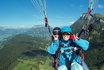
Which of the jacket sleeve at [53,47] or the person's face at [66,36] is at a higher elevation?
the person's face at [66,36]

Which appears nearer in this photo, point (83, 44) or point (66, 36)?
point (83, 44)

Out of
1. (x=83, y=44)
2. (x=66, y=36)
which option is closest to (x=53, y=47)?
(x=66, y=36)

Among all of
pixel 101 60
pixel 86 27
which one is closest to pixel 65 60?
pixel 86 27

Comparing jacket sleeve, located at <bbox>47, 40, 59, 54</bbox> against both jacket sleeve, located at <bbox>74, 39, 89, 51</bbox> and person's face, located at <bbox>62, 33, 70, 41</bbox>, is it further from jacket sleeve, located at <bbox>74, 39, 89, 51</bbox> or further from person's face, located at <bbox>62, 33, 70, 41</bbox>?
jacket sleeve, located at <bbox>74, 39, 89, 51</bbox>

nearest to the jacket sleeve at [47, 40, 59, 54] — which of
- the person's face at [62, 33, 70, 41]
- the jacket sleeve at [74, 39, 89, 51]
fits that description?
the person's face at [62, 33, 70, 41]

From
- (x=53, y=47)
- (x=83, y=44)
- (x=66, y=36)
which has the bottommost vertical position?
(x=53, y=47)

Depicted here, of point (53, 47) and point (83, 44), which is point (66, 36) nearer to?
point (53, 47)

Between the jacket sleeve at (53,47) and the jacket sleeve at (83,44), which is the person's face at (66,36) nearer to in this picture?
the jacket sleeve at (53,47)

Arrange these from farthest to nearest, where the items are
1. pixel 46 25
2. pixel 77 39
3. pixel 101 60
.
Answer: pixel 101 60, pixel 46 25, pixel 77 39

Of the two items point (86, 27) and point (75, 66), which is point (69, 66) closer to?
point (75, 66)

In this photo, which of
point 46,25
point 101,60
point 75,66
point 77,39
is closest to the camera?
point 75,66

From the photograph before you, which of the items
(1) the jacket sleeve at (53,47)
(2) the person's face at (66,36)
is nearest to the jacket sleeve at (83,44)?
(2) the person's face at (66,36)
